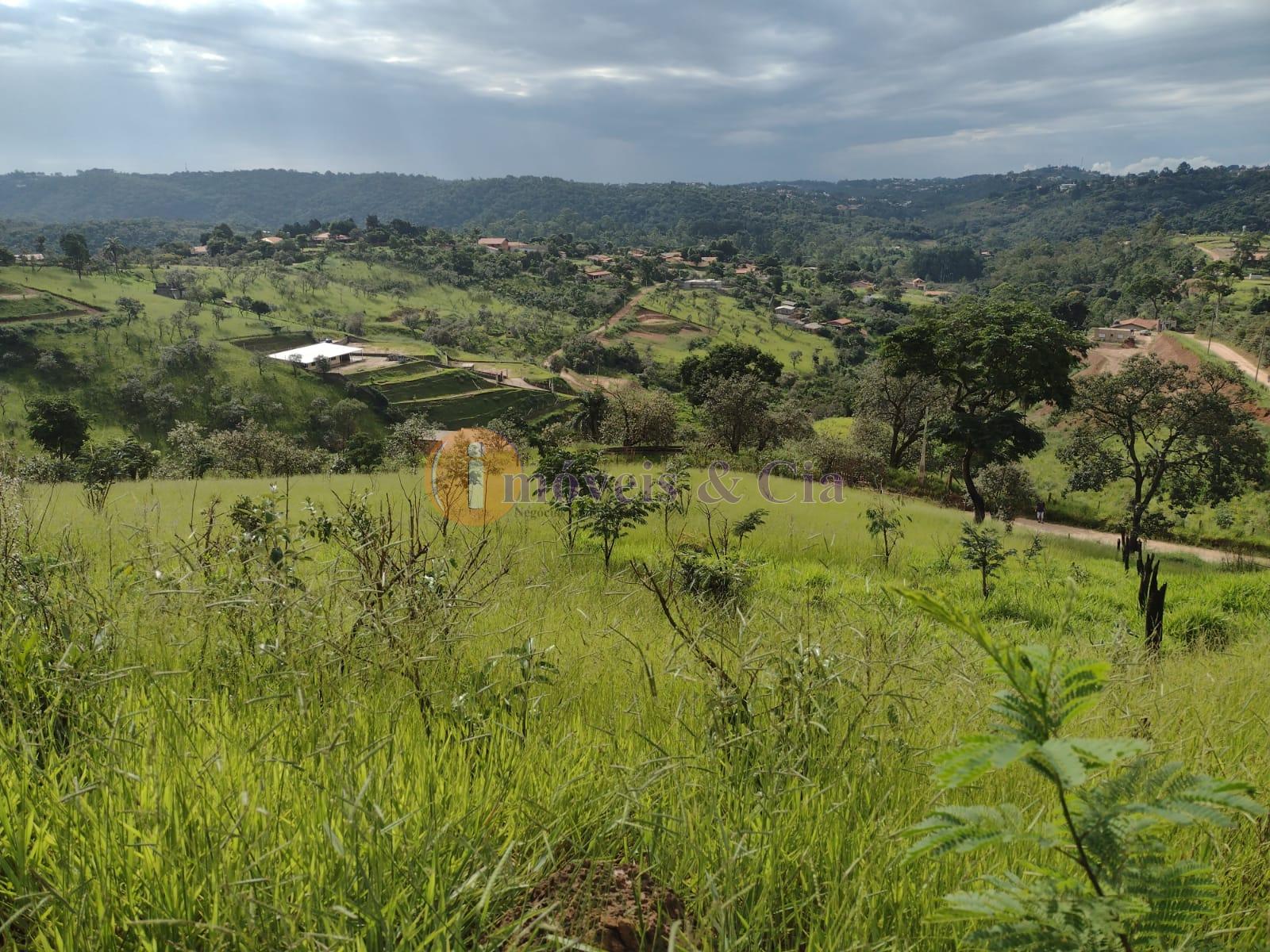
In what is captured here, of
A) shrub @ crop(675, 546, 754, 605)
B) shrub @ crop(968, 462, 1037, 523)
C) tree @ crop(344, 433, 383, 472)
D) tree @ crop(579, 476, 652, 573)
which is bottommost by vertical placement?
tree @ crop(344, 433, 383, 472)

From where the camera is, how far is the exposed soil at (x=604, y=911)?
4.99ft

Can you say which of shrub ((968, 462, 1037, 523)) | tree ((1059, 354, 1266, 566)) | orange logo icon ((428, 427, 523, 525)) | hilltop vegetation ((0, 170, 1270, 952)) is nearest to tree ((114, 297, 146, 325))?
hilltop vegetation ((0, 170, 1270, 952))

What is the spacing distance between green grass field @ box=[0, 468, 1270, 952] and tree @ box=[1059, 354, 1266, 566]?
18.0 meters

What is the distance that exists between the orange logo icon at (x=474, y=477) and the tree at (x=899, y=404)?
1984 centimetres

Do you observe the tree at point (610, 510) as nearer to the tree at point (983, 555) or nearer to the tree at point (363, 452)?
the tree at point (983, 555)

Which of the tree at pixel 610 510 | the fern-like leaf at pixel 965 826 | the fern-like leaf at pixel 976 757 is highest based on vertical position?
the fern-like leaf at pixel 976 757

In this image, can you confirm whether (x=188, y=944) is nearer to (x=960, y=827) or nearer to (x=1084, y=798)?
(x=960, y=827)

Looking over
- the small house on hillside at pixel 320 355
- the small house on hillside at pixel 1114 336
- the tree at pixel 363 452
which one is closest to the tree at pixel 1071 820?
the tree at pixel 363 452

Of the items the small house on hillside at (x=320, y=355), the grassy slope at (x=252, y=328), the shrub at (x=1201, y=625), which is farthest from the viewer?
the small house on hillside at (x=320, y=355)

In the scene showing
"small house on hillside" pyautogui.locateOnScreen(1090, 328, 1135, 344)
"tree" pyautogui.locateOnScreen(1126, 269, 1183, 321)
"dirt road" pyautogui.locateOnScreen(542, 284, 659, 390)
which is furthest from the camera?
Answer: "tree" pyautogui.locateOnScreen(1126, 269, 1183, 321)

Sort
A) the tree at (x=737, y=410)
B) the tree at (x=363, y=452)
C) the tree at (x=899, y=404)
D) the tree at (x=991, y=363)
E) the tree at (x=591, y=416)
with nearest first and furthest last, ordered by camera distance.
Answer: the tree at (x=991, y=363) → the tree at (x=899, y=404) → the tree at (x=737, y=410) → the tree at (x=591, y=416) → the tree at (x=363, y=452)

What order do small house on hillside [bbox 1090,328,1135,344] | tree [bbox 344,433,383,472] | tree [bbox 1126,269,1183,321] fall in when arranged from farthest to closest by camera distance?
tree [bbox 1126,269,1183,321] → small house on hillside [bbox 1090,328,1135,344] → tree [bbox 344,433,383,472]

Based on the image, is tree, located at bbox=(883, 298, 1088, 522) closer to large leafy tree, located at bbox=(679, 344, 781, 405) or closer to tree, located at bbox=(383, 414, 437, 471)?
large leafy tree, located at bbox=(679, 344, 781, 405)

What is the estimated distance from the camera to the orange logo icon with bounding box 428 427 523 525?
9.38m
